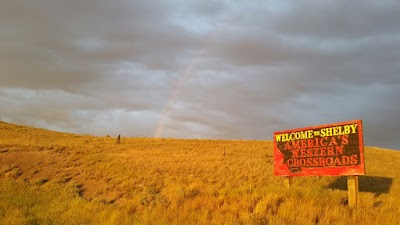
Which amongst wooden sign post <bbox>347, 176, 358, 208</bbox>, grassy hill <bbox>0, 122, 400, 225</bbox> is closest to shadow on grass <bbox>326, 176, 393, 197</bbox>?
grassy hill <bbox>0, 122, 400, 225</bbox>

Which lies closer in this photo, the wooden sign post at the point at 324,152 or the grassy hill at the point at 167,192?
the grassy hill at the point at 167,192

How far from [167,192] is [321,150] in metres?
8.98

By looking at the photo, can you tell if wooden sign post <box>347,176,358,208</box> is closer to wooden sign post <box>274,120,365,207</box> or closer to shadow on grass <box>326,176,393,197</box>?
wooden sign post <box>274,120,365,207</box>

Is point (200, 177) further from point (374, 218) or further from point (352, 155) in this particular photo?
point (374, 218)

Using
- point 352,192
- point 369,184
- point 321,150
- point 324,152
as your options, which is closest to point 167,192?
point 321,150

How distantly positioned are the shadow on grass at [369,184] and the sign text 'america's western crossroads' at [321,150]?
5957 mm

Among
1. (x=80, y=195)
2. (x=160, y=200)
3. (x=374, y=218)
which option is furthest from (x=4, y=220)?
(x=374, y=218)

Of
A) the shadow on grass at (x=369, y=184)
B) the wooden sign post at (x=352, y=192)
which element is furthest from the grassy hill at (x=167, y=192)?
the wooden sign post at (x=352, y=192)

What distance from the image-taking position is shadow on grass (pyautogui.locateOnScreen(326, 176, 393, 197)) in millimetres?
24797

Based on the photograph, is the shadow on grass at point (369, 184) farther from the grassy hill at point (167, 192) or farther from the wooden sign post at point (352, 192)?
the wooden sign post at point (352, 192)

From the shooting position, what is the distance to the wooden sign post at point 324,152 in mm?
16859

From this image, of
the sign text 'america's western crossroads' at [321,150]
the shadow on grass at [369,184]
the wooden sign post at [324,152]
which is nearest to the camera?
the wooden sign post at [324,152]

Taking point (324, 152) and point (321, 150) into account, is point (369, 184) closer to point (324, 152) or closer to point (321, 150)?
point (321, 150)

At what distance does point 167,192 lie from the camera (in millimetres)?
21781
